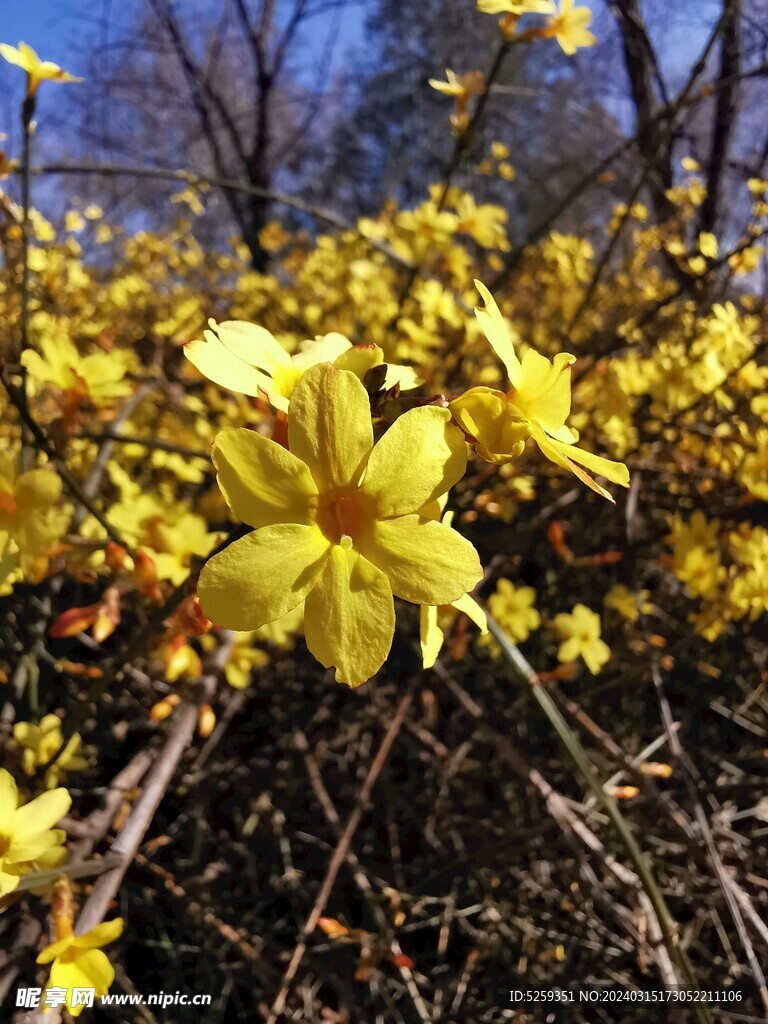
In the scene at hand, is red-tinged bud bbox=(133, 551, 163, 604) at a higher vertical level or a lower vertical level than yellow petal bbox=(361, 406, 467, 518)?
lower

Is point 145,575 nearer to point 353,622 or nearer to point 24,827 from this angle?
point 24,827

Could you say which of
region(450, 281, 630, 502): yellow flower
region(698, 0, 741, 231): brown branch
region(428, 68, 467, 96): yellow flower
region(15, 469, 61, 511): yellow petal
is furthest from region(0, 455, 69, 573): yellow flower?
region(698, 0, 741, 231): brown branch

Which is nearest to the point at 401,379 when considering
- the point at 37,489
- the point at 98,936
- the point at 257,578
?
the point at 257,578

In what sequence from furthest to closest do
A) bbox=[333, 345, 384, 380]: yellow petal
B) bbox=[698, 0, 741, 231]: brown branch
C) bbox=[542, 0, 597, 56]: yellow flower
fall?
bbox=[698, 0, 741, 231]: brown branch → bbox=[542, 0, 597, 56]: yellow flower → bbox=[333, 345, 384, 380]: yellow petal

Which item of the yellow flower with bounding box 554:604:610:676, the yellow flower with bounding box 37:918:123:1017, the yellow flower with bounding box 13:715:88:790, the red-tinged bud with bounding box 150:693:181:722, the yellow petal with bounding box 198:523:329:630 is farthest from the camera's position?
the yellow flower with bounding box 554:604:610:676

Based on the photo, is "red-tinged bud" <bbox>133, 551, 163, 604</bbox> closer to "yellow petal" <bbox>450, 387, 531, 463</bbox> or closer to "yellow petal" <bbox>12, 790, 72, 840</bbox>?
"yellow petal" <bbox>12, 790, 72, 840</bbox>

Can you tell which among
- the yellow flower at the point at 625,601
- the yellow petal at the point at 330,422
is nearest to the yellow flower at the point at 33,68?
the yellow petal at the point at 330,422

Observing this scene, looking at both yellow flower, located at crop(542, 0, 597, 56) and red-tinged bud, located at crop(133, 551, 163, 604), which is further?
yellow flower, located at crop(542, 0, 597, 56)
